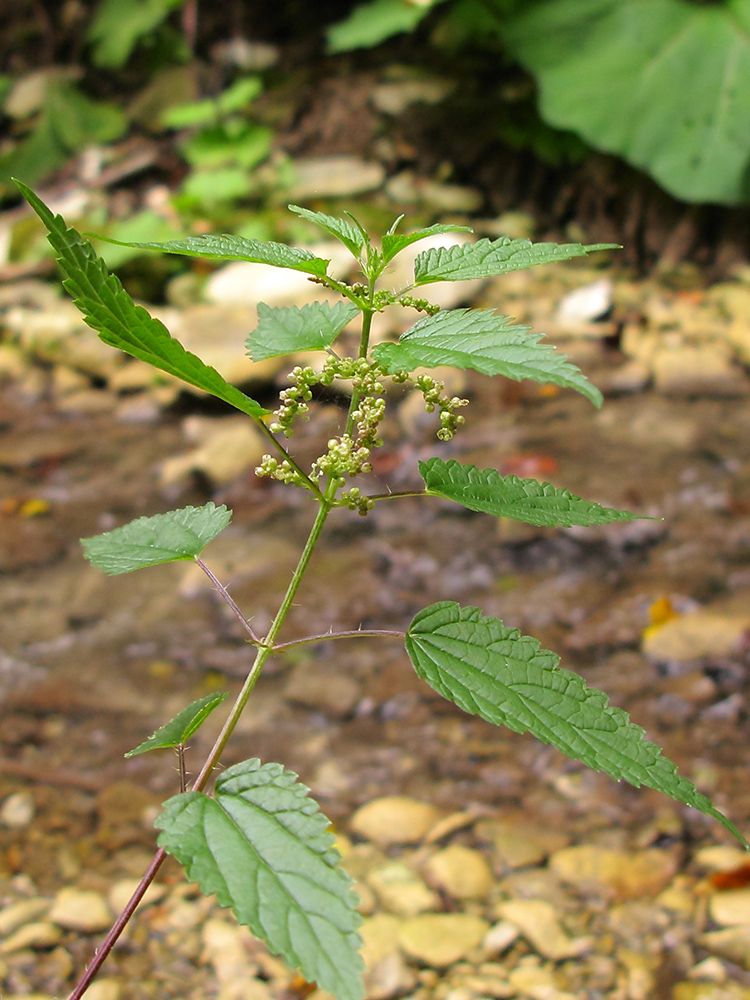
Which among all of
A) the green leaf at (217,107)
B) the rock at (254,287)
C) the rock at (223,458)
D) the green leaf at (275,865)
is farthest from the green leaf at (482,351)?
the green leaf at (217,107)

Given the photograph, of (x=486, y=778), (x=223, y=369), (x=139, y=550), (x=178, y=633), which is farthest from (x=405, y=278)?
(x=139, y=550)

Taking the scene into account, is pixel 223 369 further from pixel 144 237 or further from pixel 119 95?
pixel 119 95

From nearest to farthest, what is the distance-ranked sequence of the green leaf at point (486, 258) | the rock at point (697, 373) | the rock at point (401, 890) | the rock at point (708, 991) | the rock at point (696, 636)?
the green leaf at point (486, 258) < the rock at point (708, 991) < the rock at point (401, 890) < the rock at point (696, 636) < the rock at point (697, 373)

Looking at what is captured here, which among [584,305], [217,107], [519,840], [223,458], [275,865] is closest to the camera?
[275,865]

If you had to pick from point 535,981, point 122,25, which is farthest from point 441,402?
point 122,25

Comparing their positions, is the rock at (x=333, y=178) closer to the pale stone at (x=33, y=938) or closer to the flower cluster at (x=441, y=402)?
the pale stone at (x=33, y=938)

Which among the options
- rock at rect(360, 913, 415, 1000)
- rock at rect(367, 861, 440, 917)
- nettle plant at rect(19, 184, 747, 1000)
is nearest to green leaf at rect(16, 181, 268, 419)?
nettle plant at rect(19, 184, 747, 1000)

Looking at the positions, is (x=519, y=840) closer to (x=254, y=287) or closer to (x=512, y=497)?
(x=512, y=497)
